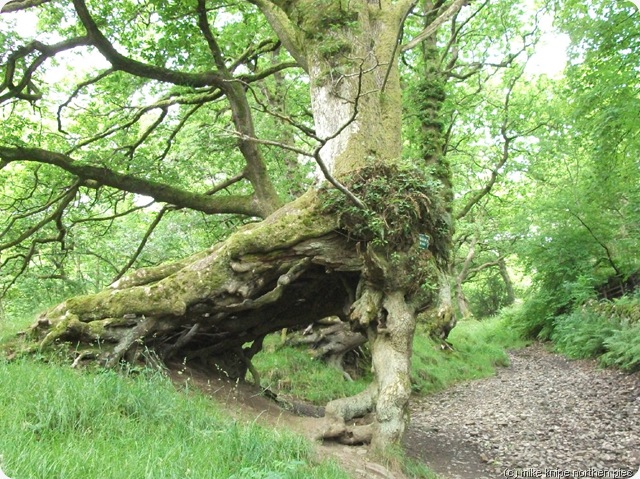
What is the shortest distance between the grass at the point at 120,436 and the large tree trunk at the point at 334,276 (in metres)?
1.20

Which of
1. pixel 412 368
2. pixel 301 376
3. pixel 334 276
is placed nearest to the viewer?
pixel 334 276

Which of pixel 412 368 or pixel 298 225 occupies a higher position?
pixel 298 225

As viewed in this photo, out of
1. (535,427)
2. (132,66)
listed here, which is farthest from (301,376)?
(132,66)

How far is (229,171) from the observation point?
45.7ft

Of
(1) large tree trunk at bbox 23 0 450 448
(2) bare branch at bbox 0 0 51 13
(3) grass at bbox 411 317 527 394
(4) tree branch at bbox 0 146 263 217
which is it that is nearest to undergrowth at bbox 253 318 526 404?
(3) grass at bbox 411 317 527 394

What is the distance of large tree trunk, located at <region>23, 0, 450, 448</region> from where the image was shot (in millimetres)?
5535

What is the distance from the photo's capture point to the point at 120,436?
11.5 feet

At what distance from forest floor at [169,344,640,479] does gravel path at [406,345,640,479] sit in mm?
14

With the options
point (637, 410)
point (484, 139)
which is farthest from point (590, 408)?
point (484, 139)

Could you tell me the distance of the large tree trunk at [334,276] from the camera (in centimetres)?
554

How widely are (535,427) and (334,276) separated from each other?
4.55m

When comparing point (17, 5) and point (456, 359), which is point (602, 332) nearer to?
point (456, 359)

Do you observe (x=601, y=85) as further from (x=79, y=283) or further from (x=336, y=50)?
(x=79, y=283)

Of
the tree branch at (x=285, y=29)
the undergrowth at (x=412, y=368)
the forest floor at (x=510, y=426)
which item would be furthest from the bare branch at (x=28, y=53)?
the undergrowth at (x=412, y=368)
